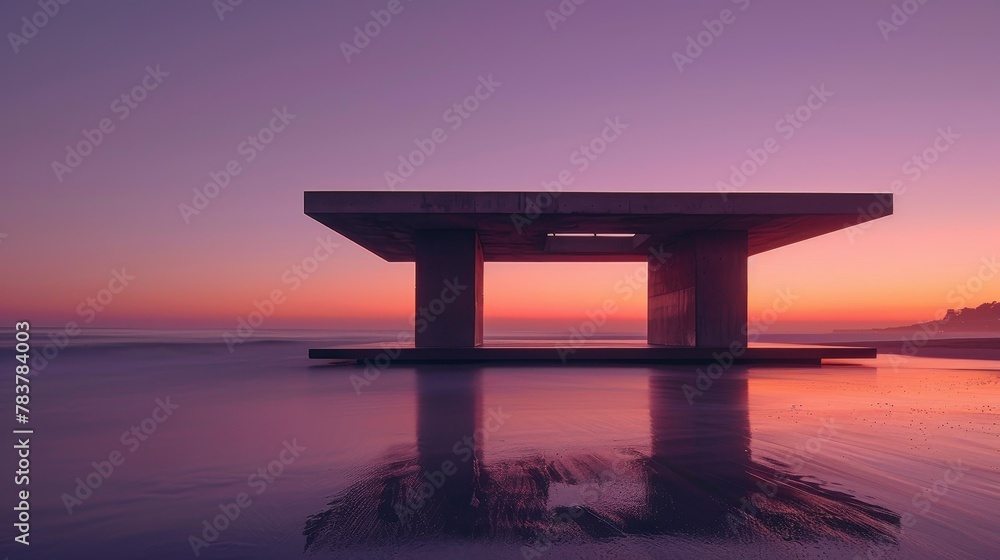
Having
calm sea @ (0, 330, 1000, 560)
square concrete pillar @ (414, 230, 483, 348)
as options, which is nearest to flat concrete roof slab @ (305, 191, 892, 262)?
square concrete pillar @ (414, 230, 483, 348)

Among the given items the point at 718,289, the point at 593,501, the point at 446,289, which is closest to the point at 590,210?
the point at 446,289

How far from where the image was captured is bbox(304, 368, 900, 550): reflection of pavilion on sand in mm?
3016

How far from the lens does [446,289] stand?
1579 cm

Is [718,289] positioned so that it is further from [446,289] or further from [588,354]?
[446,289]

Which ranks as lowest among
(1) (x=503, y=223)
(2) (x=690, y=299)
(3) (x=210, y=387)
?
(3) (x=210, y=387)

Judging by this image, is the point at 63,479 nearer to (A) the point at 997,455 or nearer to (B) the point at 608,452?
(B) the point at 608,452

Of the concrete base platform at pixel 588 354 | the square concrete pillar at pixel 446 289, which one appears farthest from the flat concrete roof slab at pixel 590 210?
the concrete base platform at pixel 588 354

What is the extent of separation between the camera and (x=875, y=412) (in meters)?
7.16

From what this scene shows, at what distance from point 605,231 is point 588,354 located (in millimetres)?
4017

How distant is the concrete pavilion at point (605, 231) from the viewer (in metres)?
13.5

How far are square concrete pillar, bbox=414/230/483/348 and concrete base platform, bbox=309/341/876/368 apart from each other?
70 cm

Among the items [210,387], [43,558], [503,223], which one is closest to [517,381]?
[503,223]

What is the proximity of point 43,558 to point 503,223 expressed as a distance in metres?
12.9

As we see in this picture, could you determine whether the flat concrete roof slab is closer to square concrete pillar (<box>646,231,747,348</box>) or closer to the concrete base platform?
square concrete pillar (<box>646,231,747,348</box>)
